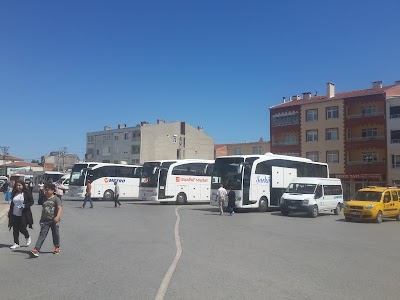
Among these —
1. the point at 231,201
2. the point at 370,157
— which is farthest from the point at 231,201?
the point at 370,157

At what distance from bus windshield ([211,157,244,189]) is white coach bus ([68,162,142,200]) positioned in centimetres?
1474

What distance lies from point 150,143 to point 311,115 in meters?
42.5

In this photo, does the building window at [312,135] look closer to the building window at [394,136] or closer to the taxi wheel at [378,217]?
the building window at [394,136]

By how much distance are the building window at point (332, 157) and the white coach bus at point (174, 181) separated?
84.7 ft

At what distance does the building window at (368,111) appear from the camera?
53.7 meters

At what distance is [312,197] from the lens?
25703 millimetres

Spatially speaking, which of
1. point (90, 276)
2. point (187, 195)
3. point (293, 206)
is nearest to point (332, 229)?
point (293, 206)

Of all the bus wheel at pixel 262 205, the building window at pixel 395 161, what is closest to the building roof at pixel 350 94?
the building window at pixel 395 161

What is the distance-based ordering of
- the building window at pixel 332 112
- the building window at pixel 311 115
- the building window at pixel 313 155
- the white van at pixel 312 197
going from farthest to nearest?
1. the building window at pixel 311 115
2. the building window at pixel 313 155
3. the building window at pixel 332 112
4. the white van at pixel 312 197

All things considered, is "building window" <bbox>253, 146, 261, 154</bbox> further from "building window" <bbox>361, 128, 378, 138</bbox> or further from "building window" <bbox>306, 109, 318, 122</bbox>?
"building window" <bbox>361, 128, 378, 138</bbox>

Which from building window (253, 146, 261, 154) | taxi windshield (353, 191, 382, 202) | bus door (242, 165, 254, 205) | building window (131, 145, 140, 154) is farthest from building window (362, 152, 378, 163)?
building window (131, 145, 140, 154)

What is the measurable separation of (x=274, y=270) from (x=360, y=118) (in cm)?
4945

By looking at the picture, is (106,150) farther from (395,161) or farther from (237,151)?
(395,161)

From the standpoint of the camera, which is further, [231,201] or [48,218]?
[231,201]
